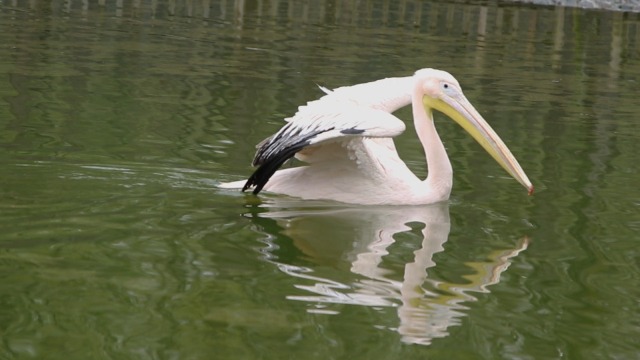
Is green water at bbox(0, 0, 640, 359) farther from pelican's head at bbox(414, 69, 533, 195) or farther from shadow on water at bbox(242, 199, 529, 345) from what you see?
pelican's head at bbox(414, 69, 533, 195)

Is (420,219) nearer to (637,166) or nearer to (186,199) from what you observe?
(186,199)

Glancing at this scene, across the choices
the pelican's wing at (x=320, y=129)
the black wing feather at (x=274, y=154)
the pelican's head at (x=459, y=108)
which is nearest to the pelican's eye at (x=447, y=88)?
the pelican's head at (x=459, y=108)

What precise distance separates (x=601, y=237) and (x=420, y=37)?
1027cm

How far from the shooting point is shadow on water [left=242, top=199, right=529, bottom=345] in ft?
13.6

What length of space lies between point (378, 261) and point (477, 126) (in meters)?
1.37

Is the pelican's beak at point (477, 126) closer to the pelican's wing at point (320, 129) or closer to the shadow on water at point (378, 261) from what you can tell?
the shadow on water at point (378, 261)

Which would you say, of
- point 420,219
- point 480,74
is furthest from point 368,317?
point 480,74

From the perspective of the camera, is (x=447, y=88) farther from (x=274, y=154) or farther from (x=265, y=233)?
(x=265, y=233)

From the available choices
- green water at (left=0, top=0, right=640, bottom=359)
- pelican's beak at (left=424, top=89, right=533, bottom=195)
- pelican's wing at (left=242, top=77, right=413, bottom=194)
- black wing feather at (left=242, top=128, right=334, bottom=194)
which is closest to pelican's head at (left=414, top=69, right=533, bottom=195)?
→ pelican's beak at (left=424, top=89, right=533, bottom=195)

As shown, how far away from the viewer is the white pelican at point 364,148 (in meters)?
5.30

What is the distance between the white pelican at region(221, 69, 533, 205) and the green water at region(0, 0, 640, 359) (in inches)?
3.9

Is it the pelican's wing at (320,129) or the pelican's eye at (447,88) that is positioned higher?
the pelican's eye at (447,88)

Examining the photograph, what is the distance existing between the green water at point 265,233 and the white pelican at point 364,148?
10 cm

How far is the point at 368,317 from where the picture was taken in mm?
4004
